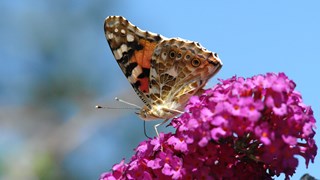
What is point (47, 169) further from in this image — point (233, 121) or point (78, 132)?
point (233, 121)

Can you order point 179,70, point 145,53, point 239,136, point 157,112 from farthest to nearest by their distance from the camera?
point 145,53, point 179,70, point 157,112, point 239,136

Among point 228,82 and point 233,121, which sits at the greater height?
point 228,82

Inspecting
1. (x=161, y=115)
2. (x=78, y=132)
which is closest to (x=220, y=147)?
(x=161, y=115)

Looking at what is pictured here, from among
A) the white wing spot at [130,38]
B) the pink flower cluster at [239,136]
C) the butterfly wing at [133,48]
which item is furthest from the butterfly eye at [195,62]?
the pink flower cluster at [239,136]

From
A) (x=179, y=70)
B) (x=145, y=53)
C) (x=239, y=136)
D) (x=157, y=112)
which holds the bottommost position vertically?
(x=239, y=136)

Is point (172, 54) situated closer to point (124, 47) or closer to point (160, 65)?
point (160, 65)

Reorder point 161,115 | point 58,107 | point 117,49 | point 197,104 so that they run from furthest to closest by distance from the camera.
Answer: point 58,107
point 117,49
point 161,115
point 197,104

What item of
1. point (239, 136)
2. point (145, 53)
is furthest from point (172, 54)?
point (239, 136)
